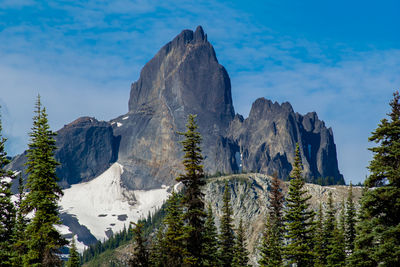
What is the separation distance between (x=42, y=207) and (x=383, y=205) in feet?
79.0

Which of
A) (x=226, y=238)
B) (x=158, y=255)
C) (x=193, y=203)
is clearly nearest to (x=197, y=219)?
(x=193, y=203)

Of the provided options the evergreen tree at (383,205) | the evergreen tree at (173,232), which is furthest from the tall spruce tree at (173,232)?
the evergreen tree at (383,205)

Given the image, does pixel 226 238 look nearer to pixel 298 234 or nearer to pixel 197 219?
pixel 298 234

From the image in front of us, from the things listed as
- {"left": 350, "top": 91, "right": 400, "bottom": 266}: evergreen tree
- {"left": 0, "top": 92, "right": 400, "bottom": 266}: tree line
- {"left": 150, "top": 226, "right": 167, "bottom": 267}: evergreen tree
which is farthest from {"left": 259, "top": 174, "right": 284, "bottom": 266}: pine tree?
{"left": 350, "top": 91, "right": 400, "bottom": 266}: evergreen tree

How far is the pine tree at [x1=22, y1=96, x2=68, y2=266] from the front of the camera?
3547 cm

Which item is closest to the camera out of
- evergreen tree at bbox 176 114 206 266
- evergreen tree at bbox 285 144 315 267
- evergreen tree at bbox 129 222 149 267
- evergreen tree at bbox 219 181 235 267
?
evergreen tree at bbox 176 114 206 266

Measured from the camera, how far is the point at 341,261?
57188 mm

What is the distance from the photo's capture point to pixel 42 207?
3597 cm

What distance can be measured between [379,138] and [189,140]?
16.1m

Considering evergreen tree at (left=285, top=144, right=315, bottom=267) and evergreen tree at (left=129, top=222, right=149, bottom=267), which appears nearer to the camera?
evergreen tree at (left=285, top=144, right=315, bottom=267)

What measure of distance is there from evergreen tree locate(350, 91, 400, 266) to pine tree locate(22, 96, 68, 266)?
2182 centimetres

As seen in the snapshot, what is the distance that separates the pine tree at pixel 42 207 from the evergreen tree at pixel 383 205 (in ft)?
71.6

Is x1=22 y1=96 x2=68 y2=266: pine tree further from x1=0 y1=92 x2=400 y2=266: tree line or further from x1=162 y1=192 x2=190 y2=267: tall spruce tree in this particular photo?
x1=162 y1=192 x2=190 y2=267: tall spruce tree

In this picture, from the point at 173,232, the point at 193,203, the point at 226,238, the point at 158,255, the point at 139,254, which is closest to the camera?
the point at 193,203
